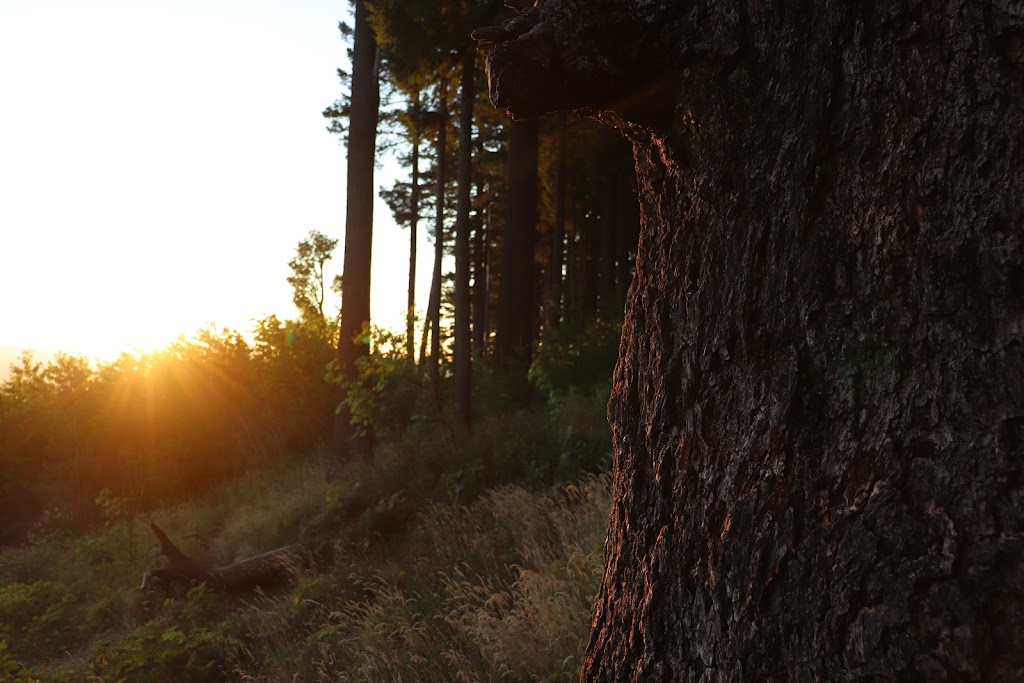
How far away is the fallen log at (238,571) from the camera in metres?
9.37

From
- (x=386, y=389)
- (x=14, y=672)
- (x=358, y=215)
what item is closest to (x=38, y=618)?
(x=14, y=672)

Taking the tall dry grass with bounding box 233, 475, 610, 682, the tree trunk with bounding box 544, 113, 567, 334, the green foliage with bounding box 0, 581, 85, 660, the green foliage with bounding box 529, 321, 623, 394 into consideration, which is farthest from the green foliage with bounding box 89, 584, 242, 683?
the tree trunk with bounding box 544, 113, 567, 334

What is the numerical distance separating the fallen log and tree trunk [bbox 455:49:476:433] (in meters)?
3.07

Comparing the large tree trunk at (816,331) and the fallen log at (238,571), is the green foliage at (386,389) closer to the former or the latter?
the fallen log at (238,571)

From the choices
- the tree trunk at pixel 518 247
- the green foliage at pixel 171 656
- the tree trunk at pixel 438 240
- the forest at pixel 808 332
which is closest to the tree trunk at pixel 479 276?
the tree trunk at pixel 438 240

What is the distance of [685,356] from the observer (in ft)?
6.37

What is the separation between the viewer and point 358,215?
14211 mm

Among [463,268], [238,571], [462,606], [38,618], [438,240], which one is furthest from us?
[438,240]

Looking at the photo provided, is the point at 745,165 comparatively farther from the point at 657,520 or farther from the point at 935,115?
the point at 657,520

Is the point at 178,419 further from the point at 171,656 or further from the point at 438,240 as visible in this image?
the point at 171,656

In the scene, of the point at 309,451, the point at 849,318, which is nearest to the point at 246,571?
the point at 309,451

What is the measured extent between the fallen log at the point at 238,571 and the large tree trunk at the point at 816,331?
8.08 meters

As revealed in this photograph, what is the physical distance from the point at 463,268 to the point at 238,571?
17.2 feet

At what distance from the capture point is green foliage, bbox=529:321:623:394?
528 inches
